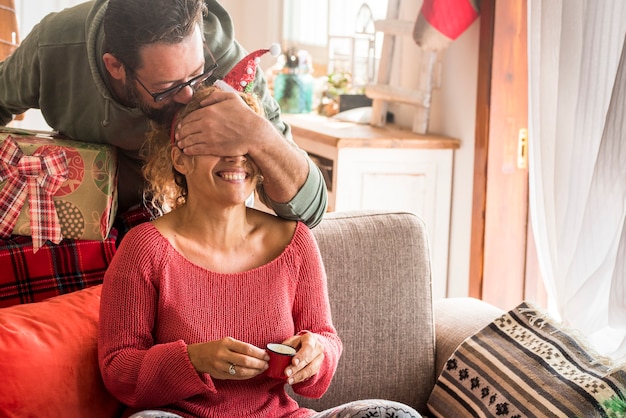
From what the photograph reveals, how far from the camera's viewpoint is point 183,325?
1.60m

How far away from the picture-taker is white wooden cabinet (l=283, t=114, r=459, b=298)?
319 centimetres

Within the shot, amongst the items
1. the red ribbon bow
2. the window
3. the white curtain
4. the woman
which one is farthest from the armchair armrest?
the window

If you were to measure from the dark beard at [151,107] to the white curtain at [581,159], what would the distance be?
1.09 metres

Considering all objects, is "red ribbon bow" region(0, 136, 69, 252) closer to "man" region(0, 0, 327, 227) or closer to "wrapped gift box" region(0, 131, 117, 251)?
"wrapped gift box" region(0, 131, 117, 251)

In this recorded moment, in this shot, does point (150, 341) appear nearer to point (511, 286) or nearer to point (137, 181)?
point (137, 181)

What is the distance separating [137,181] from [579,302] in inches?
46.6

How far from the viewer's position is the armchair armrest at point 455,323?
210cm

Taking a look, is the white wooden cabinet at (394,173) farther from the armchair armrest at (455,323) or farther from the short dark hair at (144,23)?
the short dark hair at (144,23)

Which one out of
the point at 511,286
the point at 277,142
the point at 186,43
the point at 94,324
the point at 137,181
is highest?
the point at 186,43

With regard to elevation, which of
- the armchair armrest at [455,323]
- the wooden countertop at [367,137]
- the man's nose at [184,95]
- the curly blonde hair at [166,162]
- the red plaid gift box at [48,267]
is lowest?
the armchair armrest at [455,323]

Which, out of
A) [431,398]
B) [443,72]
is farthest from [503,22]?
[431,398]

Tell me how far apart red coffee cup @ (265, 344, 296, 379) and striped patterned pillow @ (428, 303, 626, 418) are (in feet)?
1.70

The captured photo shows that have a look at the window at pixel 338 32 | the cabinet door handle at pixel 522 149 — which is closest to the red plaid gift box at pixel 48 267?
the cabinet door handle at pixel 522 149

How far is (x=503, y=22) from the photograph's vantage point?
117 inches
